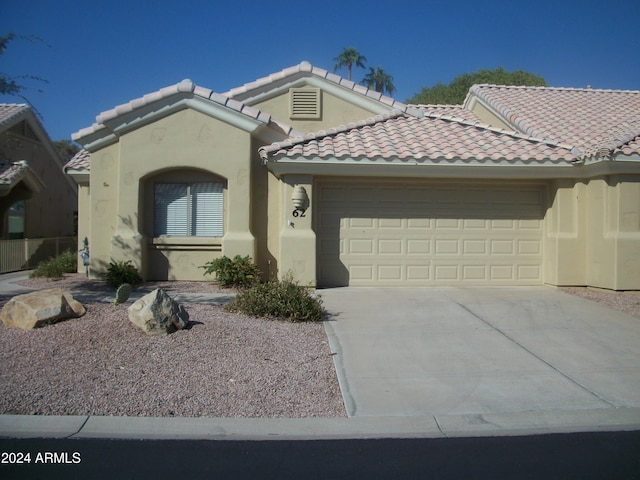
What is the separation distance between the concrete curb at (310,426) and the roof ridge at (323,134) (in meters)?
7.51

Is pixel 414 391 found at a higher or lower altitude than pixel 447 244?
lower

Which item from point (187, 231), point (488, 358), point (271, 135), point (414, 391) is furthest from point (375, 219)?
point (414, 391)

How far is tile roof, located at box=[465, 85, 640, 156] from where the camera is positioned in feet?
41.1

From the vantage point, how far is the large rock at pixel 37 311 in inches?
302

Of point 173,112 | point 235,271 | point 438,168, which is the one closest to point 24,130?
point 173,112

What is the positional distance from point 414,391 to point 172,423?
265 centimetres

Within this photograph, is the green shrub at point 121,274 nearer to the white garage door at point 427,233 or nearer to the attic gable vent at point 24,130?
the white garage door at point 427,233

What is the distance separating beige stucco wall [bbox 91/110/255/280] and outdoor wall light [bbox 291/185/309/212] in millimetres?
1411

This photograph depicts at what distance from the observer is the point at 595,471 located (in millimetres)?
4469

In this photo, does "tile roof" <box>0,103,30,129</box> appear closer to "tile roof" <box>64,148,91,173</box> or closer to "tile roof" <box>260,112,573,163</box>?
"tile roof" <box>64,148,91,173</box>

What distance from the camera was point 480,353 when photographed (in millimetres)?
7676

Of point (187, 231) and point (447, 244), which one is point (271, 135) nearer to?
point (187, 231)

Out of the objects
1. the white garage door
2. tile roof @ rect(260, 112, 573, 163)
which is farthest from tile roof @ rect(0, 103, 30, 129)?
the white garage door

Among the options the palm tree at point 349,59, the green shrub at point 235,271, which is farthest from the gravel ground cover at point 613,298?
the palm tree at point 349,59
